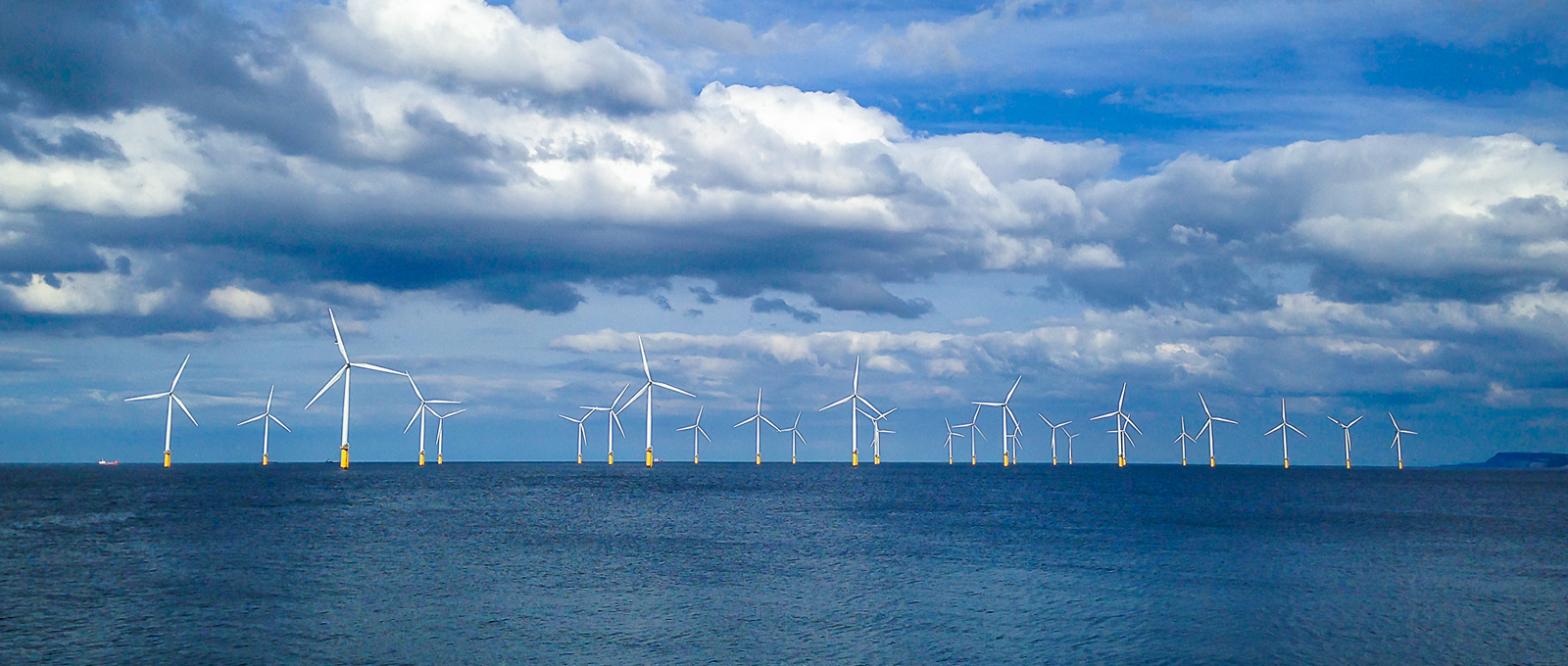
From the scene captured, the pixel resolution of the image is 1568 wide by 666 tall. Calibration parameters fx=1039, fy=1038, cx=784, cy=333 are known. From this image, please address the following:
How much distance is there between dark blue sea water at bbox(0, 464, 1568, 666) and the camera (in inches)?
1389

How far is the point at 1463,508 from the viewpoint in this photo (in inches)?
4990

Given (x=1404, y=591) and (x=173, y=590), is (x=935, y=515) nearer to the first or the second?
(x=1404, y=591)

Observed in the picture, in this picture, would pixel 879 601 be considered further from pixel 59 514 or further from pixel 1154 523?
pixel 59 514

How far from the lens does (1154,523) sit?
91.9 metres

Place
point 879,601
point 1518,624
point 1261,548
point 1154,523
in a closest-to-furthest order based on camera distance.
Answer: point 1518,624 → point 879,601 → point 1261,548 → point 1154,523

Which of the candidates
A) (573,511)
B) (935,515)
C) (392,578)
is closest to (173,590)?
(392,578)

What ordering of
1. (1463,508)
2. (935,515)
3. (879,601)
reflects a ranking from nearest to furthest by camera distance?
1. (879,601)
2. (935,515)
3. (1463,508)

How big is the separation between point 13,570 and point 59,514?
2078 inches

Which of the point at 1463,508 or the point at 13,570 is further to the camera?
the point at 1463,508

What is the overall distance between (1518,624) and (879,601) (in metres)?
24.9

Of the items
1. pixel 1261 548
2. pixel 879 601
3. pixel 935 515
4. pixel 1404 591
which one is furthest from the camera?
pixel 935 515

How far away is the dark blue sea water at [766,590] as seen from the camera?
35.3m

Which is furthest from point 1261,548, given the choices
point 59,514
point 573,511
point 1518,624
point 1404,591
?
point 59,514

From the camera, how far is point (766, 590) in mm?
47969
